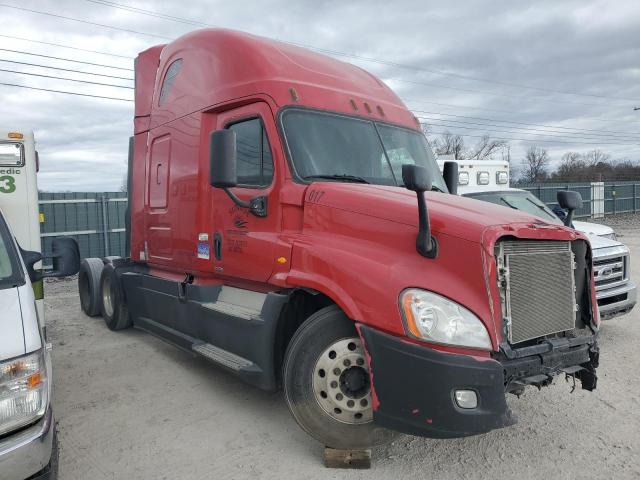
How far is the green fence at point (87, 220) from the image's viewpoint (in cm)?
1327

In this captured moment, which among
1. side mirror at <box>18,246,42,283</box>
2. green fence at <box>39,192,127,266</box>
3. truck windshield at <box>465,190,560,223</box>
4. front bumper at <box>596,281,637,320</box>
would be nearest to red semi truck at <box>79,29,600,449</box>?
side mirror at <box>18,246,42,283</box>

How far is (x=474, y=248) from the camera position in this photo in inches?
126

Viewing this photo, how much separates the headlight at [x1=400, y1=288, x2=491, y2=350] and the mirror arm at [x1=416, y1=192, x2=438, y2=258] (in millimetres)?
294

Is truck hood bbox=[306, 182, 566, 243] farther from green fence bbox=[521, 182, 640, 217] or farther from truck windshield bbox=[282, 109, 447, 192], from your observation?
green fence bbox=[521, 182, 640, 217]

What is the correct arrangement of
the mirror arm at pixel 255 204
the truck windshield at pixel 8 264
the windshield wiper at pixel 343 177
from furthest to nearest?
the mirror arm at pixel 255 204, the windshield wiper at pixel 343 177, the truck windshield at pixel 8 264

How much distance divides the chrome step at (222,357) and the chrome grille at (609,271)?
430 cm

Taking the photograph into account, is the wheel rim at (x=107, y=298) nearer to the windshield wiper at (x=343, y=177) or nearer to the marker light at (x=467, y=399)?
the windshield wiper at (x=343, y=177)

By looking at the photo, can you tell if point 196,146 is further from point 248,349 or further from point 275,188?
point 248,349

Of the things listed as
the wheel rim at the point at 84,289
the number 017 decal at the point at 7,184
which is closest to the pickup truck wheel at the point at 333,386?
the number 017 decal at the point at 7,184

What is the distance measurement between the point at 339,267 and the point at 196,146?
7.90ft

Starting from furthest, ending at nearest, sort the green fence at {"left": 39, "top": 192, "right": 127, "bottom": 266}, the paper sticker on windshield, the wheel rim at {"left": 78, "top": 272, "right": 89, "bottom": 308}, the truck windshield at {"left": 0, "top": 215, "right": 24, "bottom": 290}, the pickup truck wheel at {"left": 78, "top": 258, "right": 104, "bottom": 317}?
the green fence at {"left": 39, "top": 192, "right": 127, "bottom": 266}
the wheel rim at {"left": 78, "top": 272, "right": 89, "bottom": 308}
the pickup truck wheel at {"left": 78, "top": 258, "right": 104, "bottom": 317}
the paper sticker on windshield
the truck windshield at {"left": 0, "top": 215, "right": 24, "bottom": 290}

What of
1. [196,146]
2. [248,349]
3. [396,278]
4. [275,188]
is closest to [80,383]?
[248,349]

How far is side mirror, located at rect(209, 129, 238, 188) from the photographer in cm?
399

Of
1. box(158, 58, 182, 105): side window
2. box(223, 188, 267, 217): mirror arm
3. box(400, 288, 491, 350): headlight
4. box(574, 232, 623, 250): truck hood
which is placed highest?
box(158, 58, 182, 105): side window
